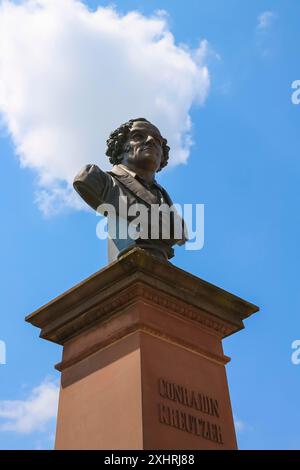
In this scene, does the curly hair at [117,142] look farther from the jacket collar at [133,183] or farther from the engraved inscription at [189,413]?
the engraved inscription at [189,413]

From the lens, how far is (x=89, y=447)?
5133 millimetres

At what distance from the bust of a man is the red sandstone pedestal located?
71cm

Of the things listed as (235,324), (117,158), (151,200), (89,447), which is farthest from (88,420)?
(117,158)

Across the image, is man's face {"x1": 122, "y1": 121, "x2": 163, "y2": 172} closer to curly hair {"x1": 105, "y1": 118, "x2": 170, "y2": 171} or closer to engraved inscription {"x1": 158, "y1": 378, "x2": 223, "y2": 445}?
curly hair {"x1": 105, "y1": 118, "x2": 170, "y2": 171}

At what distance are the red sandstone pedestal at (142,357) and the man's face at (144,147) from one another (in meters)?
2.01

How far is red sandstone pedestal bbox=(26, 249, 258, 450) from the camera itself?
5.06 meters

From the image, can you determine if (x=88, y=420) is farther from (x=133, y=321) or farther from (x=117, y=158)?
(x=117, y=158)

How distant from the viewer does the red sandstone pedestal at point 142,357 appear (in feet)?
16.6

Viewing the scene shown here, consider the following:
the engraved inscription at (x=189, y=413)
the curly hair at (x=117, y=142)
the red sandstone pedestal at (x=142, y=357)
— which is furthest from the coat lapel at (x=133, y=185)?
the engraved inscription at (x=189, y=413)

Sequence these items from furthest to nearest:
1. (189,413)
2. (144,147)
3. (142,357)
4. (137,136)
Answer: (137,136) → (144,147) → (189,413) → (142,357)

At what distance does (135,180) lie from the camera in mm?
7152

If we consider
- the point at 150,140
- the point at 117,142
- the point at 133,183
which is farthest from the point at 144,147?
the point at 133,183

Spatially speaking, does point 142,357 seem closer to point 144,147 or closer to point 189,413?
point 189,413

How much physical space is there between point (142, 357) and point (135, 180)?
2.60 m
